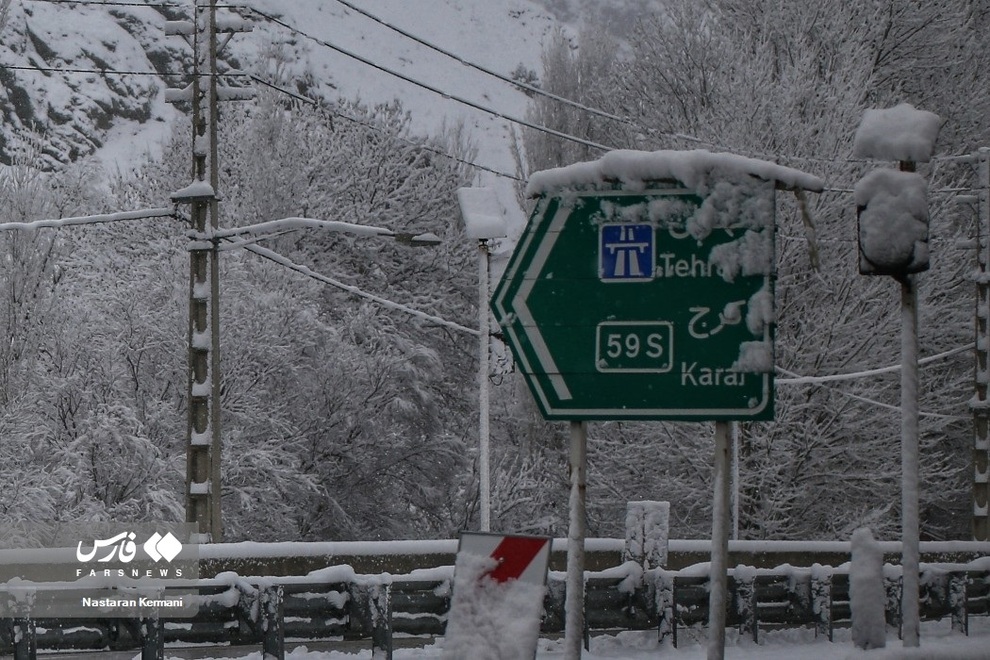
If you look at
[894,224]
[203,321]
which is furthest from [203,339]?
[894,224]

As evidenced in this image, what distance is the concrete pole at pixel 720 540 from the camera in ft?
23.5

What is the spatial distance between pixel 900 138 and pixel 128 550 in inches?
468

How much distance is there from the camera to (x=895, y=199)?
838 cm

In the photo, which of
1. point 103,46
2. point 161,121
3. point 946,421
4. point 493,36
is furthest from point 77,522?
point 493,36

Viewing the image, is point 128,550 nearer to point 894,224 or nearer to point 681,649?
point 681,649

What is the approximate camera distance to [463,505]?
37625 mm

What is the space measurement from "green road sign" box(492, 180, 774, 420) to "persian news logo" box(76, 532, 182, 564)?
10.1 meters

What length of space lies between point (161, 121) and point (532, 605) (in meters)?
141

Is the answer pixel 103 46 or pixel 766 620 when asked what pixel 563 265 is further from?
pixel 103 46

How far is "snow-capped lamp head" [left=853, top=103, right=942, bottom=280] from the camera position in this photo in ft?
27.2

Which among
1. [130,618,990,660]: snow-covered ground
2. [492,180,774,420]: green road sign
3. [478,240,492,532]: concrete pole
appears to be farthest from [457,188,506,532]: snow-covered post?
[492,180,774,420]: green road sign

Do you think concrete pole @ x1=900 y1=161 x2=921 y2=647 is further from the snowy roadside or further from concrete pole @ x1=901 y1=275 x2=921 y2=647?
the snowy roadside

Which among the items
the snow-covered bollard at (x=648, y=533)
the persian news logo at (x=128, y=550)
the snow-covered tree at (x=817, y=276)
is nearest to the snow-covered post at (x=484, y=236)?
the snow-covered bollard at (x=648, y=533)

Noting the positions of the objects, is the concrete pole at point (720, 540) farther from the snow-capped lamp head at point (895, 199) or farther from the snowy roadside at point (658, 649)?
the snowy roadside at point (658, 649)
